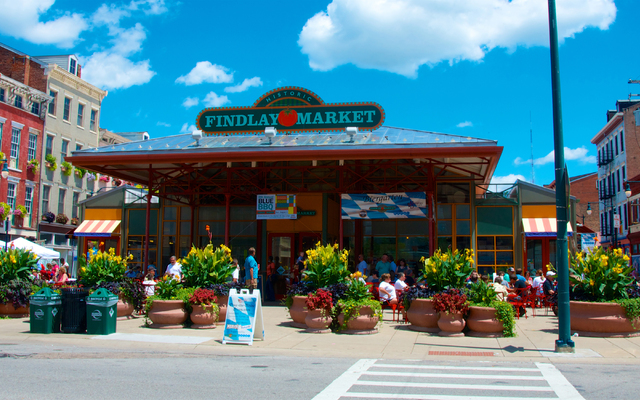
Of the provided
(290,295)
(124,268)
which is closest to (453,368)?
(290,295)

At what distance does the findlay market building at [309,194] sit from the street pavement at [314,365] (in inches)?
276

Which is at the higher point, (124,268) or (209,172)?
(209,172)

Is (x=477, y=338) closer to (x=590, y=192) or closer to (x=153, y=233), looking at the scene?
(x=153, y=233)

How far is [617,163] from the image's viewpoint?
2138 inches

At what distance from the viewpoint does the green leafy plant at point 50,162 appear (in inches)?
1623

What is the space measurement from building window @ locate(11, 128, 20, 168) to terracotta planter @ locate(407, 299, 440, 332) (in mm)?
35127

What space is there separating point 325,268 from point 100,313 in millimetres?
4867

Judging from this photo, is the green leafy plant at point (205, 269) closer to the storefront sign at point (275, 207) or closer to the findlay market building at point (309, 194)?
the findlay market building at point (309, 194)

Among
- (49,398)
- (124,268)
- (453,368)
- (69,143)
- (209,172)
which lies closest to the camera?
(49,398)

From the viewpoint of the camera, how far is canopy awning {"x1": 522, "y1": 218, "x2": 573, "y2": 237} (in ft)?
70.1

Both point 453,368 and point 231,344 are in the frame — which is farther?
point 231,344

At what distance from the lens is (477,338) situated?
37.9ft

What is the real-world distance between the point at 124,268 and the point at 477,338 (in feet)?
28.8

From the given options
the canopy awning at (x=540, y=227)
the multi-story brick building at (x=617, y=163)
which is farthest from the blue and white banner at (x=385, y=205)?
the multi-story brick building at (x=617, y=163)
